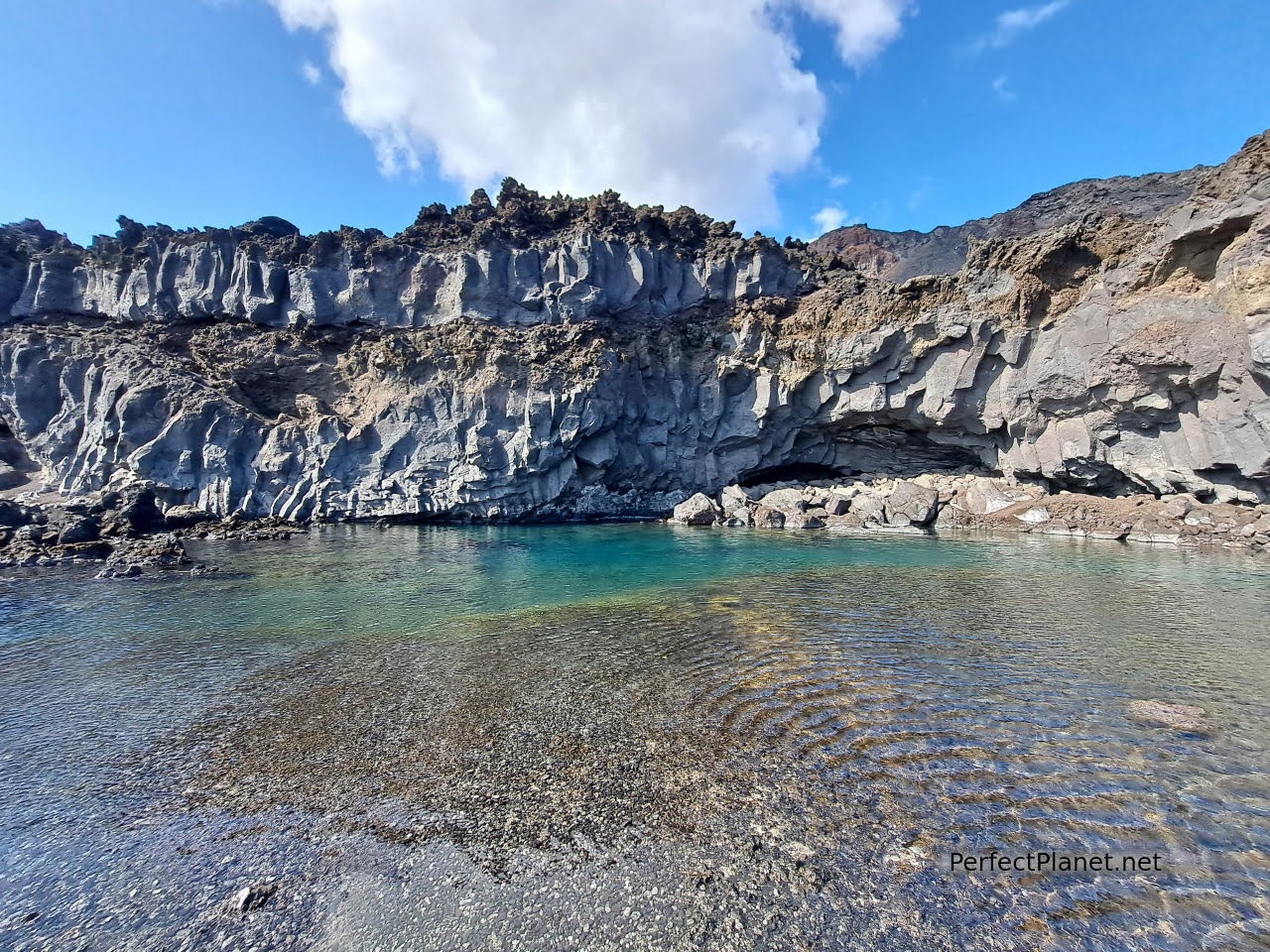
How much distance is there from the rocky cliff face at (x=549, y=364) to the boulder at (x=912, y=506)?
4.85 metres

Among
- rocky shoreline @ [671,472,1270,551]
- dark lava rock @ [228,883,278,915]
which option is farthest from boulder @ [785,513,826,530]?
dark lava rock @ [228,883,278,915]

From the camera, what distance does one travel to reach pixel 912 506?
1164 inches

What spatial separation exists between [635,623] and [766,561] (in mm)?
9385

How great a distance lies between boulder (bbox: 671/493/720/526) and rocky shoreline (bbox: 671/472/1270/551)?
0.19ft

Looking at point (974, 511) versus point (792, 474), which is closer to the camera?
point (974, 511)

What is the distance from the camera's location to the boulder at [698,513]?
1307 inches

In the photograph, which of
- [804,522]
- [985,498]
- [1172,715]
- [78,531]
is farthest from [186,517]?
[985,498]

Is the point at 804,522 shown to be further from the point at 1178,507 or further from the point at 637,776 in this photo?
the point at 637,776

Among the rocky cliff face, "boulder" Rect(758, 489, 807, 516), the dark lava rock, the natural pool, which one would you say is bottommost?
the dark lava rock

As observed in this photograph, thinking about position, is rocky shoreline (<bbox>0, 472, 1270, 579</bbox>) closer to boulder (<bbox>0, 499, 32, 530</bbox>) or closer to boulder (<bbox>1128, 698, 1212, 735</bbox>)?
boulder (<bbox>0, 499, 32, 530</bbox>)

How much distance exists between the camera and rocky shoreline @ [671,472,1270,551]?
22.2m

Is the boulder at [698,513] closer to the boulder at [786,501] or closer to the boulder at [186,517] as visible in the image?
the boulder at [786,501]

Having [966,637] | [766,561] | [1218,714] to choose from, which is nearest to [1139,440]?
[766,561]

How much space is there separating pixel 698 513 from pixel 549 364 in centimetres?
1288
